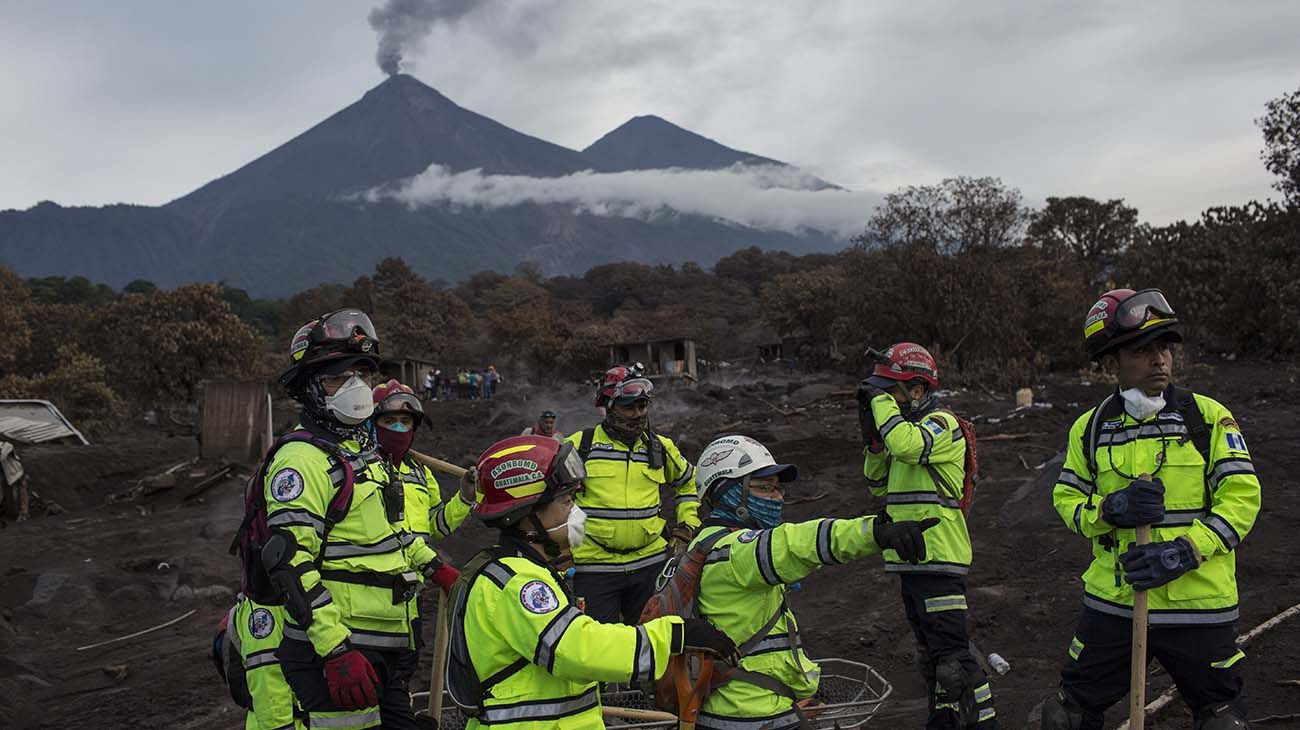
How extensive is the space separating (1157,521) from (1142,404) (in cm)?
58

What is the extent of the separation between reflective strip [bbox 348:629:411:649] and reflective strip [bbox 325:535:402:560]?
38cm

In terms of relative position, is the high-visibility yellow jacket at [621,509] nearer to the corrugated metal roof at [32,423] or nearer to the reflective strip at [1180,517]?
the reflective strip at [1180,517]

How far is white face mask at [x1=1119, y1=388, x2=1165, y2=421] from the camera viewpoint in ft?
14.0

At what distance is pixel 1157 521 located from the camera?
159 inches

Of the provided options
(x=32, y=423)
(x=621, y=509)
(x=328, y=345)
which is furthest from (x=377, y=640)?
(x=32, y=423)

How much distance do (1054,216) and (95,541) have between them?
180 ft

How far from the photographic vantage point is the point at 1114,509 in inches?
160

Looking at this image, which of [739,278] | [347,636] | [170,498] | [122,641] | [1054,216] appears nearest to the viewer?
[347,636]

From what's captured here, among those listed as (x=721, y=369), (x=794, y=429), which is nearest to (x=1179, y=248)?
(x=794, y=429)

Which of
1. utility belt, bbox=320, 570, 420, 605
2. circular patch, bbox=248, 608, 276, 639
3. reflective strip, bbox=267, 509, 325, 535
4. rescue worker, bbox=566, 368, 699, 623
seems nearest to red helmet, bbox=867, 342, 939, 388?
rescue worker, bbox=566, 368, 699, 623

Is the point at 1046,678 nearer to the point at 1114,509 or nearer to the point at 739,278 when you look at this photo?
the point at 1114,509

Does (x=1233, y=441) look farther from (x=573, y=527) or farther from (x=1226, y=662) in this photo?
(x=573, y=527)

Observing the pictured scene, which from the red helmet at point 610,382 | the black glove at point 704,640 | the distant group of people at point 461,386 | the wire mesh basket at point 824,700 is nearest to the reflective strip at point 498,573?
the black glove at point 704,640

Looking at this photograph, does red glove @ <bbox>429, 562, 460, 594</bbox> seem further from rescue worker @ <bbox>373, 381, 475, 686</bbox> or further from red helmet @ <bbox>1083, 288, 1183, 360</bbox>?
red helmet @ <bbox>1083, 288, 1183, 360</bbox>
